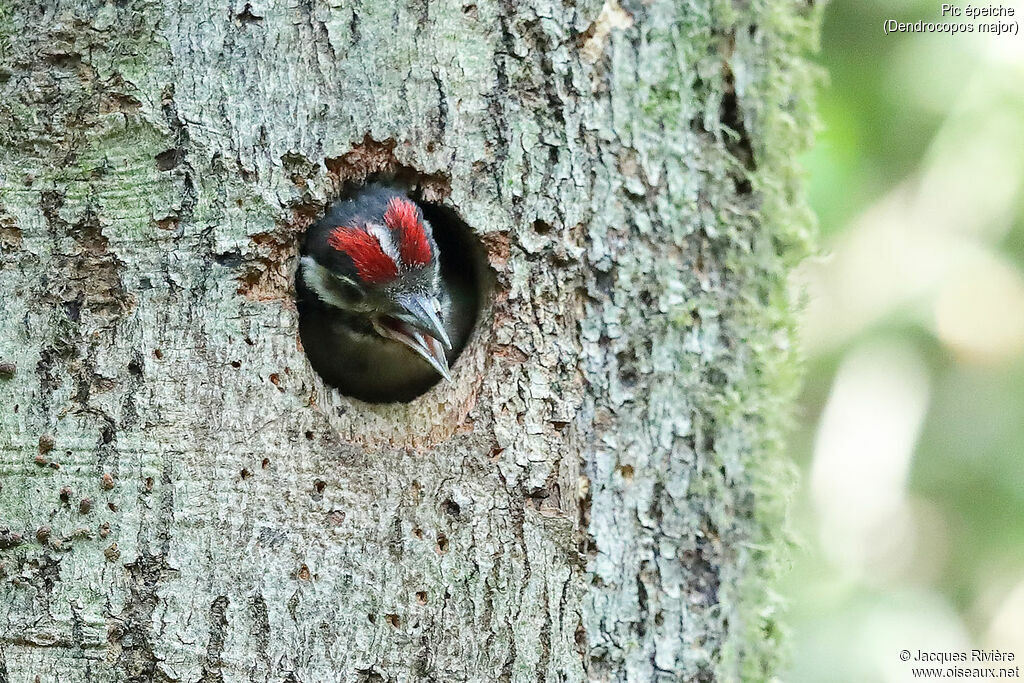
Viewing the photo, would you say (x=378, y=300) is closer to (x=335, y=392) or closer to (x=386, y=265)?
(x=386, y=265)

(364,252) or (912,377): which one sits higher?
(912,377)

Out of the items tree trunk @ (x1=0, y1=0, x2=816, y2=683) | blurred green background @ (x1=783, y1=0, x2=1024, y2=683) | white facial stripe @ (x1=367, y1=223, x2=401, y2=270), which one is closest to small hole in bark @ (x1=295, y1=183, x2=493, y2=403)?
white facial stripe @ (x1=367, y1=223, x2=401, y2=270)

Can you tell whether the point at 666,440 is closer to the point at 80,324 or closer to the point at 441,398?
the point at 441,398

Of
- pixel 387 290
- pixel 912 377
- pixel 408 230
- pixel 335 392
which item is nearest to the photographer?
pixel 335 392

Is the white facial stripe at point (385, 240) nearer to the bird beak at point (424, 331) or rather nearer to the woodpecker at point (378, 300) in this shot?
the woodpecker at point (378, 300)

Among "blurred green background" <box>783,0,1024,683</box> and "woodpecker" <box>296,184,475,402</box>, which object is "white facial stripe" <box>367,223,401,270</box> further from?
"blurred green background" <box>783,0,1024,683</box>

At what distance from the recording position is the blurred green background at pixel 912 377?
5.35 metres

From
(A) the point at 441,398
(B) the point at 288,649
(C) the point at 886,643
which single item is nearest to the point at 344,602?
(B) the point at 288,649

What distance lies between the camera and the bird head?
2859 millimetres

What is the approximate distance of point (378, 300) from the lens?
3.08 metres

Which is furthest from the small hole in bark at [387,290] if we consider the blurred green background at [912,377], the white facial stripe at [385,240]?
the blurred green background at [912,377]

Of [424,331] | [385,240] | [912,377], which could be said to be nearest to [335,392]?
[424,331]

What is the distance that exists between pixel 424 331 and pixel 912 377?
12.8 ft

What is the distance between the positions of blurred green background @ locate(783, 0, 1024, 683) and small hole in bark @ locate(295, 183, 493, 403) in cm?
272
